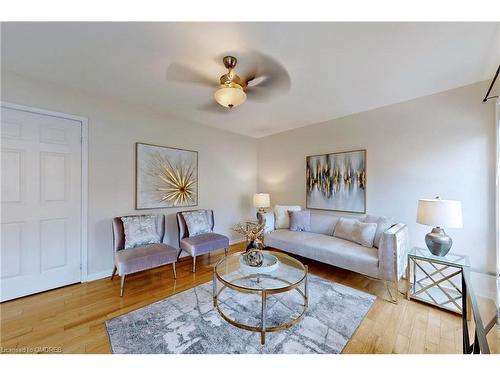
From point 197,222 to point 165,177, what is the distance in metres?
0.88

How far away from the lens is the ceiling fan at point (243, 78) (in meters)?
1.75

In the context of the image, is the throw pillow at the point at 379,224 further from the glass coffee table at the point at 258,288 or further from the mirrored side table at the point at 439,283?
the glass coffee table at the point at 258,288

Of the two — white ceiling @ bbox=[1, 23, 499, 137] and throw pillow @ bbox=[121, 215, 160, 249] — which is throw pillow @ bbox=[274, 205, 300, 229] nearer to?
white ceiling @ bbox=[1, 23, 499, 137]

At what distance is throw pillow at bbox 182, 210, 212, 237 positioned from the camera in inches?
120

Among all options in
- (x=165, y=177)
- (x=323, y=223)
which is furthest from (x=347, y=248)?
(x=165, y=177)

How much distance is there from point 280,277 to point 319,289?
666mm

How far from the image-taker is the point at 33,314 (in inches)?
70.7

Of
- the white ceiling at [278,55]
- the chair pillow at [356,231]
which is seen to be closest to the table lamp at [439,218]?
the chair pillow at [356,231]

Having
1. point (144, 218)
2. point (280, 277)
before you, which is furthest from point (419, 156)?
point (144, 218)

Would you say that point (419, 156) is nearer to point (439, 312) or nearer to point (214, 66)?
point (439, 312)

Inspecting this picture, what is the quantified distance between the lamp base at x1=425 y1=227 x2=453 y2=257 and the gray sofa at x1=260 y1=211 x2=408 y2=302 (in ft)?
0.78
